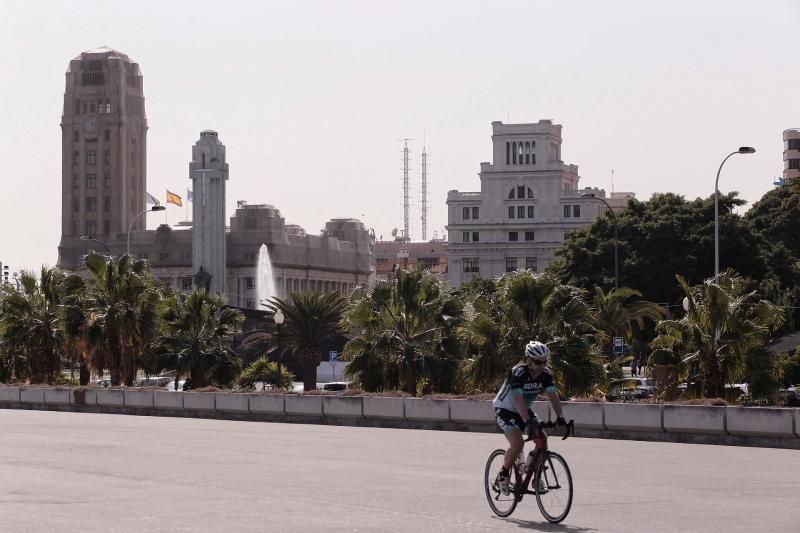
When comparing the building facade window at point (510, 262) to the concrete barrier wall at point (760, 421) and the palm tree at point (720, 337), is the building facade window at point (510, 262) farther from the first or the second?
the concrete barrier wall at point (760, 421)

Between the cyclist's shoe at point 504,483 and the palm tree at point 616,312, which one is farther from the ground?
the palm tree at point 616,312

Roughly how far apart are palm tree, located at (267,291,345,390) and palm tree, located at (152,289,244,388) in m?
10.8

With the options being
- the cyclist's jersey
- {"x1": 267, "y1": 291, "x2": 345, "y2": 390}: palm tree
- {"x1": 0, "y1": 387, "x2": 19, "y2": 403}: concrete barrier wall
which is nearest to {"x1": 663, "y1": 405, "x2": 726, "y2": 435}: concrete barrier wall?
the cyclist's jersey

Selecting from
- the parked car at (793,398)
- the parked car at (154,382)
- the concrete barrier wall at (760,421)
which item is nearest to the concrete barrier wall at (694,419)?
the concrete barrier wall at (760,421)

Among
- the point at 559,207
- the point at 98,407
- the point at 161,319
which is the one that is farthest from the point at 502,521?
the point at 559,207

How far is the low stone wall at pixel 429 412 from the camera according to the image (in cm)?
2659

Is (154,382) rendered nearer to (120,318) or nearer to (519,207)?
(120,318)

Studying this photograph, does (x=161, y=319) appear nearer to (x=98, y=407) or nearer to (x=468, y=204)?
(x=98, y=407)

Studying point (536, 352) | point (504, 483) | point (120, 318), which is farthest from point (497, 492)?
point (120, 318)

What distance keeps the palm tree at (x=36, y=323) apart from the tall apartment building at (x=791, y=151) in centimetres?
12048

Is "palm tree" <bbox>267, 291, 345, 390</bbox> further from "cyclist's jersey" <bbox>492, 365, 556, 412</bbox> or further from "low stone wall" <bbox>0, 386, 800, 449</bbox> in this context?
"cyclist's jersey" <bbox>492, 365, 556, 412</bbox>

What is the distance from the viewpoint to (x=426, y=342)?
4025 centimetres

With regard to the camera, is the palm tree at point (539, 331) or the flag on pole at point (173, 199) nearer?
the palm tree at point (539, 331)

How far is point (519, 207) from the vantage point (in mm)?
155875
